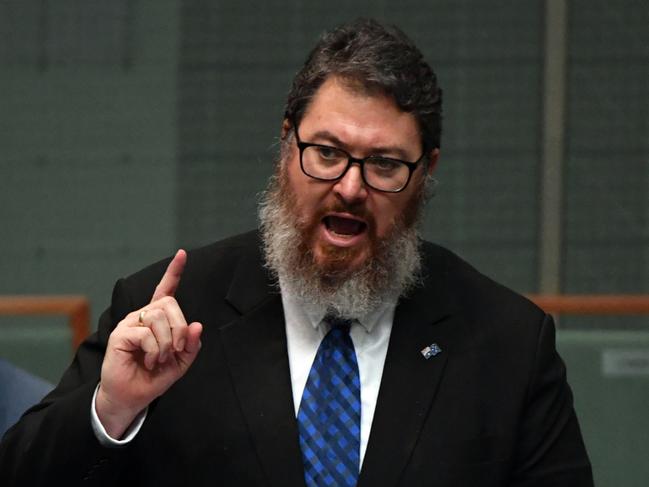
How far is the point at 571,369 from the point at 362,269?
187 centimetres

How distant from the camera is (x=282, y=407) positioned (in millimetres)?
2270

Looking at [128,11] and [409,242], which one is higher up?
[128,11]

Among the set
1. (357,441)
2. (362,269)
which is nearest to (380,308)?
(362,269)

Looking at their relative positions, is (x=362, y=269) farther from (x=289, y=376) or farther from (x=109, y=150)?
(x=109, y=150)

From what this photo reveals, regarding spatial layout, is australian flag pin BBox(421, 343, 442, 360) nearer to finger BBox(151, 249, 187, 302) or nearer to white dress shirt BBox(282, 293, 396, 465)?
white dress shirt BBox(282, 293, 396, 465)

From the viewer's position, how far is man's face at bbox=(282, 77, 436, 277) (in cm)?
226

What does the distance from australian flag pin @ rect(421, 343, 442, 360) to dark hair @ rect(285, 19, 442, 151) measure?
36 cm

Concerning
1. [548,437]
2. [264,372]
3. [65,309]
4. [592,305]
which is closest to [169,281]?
[264,372]

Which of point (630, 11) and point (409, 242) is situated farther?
point (630, 11)

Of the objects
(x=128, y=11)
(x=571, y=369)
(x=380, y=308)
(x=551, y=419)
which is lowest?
(x=571, y=369)

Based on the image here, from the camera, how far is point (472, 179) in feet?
16.0

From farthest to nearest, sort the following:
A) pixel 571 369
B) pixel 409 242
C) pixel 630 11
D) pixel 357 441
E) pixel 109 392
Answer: pixel 630 11
pixel 571 369
pixel 409 242
pixel 357 441
pixel 109 392

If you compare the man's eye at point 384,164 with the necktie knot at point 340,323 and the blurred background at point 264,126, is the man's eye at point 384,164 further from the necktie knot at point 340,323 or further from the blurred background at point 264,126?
the blurred background at point 264,126

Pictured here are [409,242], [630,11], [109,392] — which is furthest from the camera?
[630,11]
